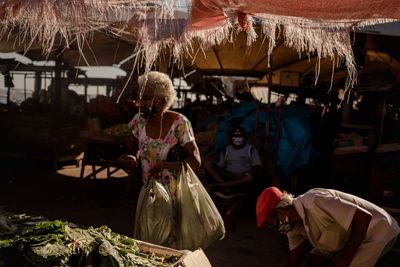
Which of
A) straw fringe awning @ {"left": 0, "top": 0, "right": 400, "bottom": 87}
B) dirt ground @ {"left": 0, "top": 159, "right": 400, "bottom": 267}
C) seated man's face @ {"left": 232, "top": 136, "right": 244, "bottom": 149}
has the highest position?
straw fringe awning @ {"left": 0, "top": 0, "right": 400, "bottom": 87}

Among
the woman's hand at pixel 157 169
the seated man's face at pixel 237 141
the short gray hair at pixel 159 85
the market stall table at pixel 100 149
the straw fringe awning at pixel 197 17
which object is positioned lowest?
the market stall table at pixel 100 149

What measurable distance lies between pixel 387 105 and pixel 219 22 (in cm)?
452

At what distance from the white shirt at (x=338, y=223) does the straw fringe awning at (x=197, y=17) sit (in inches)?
33.4

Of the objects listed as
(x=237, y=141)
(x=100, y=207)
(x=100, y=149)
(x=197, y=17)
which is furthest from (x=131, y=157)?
(x=100, y=149)

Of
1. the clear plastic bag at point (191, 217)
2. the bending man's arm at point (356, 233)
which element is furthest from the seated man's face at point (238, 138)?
the bending man's arm at point (356, 233)

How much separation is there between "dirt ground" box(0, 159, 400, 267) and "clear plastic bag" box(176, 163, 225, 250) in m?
1.40

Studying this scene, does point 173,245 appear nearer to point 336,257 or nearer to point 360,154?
point 336,257

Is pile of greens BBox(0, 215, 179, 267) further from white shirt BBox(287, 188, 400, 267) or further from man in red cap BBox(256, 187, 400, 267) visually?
white shirt BBox(287, 188, 400, 267)

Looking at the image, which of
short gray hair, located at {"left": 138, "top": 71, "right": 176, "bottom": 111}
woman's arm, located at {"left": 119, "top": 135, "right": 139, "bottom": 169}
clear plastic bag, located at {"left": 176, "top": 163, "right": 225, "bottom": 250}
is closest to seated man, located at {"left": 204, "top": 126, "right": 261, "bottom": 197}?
woman's arm, located at {"left": 119, "top": 135, "right": 139, "bottom": 169}

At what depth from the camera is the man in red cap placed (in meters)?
3.25

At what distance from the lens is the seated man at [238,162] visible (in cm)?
683

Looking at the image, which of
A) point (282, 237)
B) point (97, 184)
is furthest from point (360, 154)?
point (97, 184)

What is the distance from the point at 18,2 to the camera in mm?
2725

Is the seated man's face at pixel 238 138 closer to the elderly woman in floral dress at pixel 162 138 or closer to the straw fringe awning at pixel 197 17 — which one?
the elderly woman in floral dress at pixel 162 138
